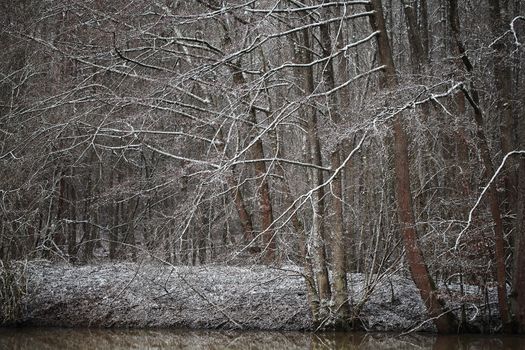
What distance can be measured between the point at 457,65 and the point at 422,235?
373 centimetres

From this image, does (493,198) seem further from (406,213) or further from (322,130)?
(322,130)

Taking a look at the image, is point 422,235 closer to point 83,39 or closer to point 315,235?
point 315,235

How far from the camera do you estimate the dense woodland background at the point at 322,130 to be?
12.0 meters

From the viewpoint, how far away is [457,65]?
1227 cm

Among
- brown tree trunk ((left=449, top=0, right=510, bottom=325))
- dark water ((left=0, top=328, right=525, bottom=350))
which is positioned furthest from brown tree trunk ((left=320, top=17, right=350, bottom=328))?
brown tree trunk ((left=449, top=0, right=510, bottom=325))

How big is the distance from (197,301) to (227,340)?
2.19 m

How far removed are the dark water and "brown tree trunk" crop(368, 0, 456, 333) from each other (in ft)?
1.77

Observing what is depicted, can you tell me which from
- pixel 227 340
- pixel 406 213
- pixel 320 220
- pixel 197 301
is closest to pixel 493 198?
pixel 406 213

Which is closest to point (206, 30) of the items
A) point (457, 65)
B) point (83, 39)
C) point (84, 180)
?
point (83, 39)

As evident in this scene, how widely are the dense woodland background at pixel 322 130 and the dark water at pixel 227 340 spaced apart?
25.1 inches

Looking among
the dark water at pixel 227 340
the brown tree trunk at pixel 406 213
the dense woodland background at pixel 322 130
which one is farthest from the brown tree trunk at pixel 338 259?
the brown tree trunk at pixel 406 213

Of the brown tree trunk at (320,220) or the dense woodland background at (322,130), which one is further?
the brown tree trunk at (320,220)

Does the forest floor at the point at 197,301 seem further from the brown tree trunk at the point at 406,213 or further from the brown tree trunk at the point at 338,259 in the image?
the brown tree trunk at the point at 406,213

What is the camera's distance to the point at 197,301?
50.7 feet
